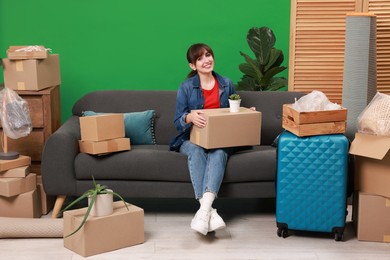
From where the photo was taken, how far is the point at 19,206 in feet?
13.2

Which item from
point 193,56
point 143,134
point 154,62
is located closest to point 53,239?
point 143,134

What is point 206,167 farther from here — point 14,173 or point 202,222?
point 14,173

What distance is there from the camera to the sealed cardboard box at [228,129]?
151 inches

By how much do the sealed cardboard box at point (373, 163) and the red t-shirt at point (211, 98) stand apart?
0.84 metres

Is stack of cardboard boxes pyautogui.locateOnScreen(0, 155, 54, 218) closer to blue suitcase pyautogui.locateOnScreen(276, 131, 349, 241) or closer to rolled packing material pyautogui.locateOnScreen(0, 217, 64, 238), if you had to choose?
rolled packing material pyautogui.locateOnScreen(0, 217, 64, 238)

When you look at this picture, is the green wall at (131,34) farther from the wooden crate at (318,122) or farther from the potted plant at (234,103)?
the wooden crate at (318,122)

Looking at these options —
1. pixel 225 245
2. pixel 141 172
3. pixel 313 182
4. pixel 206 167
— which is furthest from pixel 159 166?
pixel 313 182

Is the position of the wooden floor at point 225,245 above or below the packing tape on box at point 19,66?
→ below

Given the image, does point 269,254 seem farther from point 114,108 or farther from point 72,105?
point 72,105

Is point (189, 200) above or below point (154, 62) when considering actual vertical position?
below

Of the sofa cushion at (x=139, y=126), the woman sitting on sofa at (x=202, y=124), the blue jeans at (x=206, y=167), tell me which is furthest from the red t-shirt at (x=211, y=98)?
the sofa cushion at (x=139, y=126)

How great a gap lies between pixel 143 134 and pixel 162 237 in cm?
80

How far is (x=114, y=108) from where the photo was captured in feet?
14.8

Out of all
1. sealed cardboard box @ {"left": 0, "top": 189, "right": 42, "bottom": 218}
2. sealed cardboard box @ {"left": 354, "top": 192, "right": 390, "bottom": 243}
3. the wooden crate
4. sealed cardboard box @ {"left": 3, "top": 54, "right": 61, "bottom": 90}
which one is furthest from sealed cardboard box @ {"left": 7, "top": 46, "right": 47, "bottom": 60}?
sealed cardboard box @ {"left": 354, "top": 192, "right": 390, "bottom": 243}
